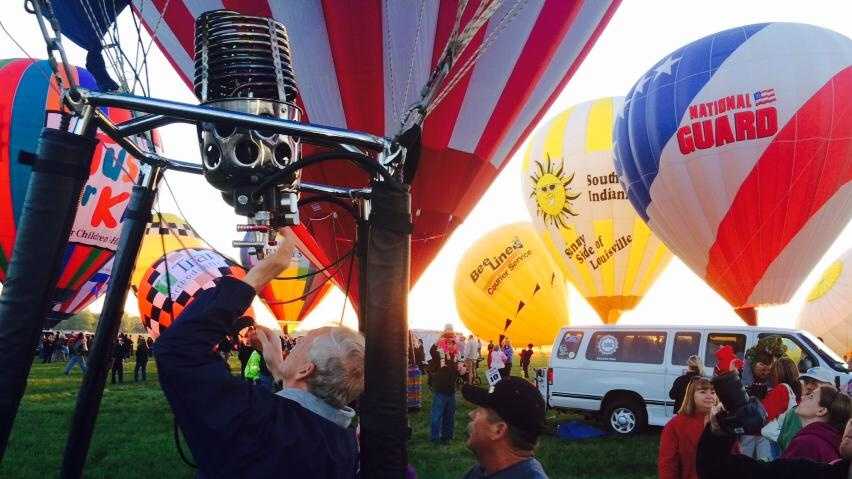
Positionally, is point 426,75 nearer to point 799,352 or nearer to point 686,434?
point 686,434

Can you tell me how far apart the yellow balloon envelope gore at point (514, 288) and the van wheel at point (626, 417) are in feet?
58.7

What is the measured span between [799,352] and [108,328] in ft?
29.9

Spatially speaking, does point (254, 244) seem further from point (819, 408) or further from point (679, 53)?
point (679, 53)

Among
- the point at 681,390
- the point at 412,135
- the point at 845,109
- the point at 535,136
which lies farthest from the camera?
the point at 535,136

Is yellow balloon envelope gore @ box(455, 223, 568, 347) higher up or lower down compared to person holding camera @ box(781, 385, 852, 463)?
higher up

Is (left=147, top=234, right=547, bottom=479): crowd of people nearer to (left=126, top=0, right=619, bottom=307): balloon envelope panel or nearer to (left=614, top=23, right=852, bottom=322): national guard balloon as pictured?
(left=126, top=0, right=619, bottom=307): balloon envelope panel

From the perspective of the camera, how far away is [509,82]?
8336 millimetres

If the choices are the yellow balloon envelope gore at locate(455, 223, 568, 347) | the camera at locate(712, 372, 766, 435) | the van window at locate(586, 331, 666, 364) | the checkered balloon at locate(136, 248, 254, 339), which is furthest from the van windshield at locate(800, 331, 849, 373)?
the yellow balloon envelope gore at locate(455, 223, 568, 347)

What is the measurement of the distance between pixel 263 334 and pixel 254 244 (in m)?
0.29

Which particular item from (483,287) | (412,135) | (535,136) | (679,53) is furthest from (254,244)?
(483,287)

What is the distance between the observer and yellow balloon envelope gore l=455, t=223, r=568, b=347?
28.2 m

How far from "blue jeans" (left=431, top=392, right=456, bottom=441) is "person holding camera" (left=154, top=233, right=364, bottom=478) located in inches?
291

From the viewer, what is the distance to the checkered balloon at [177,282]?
17.1 metres

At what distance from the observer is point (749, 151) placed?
45.6 ft
